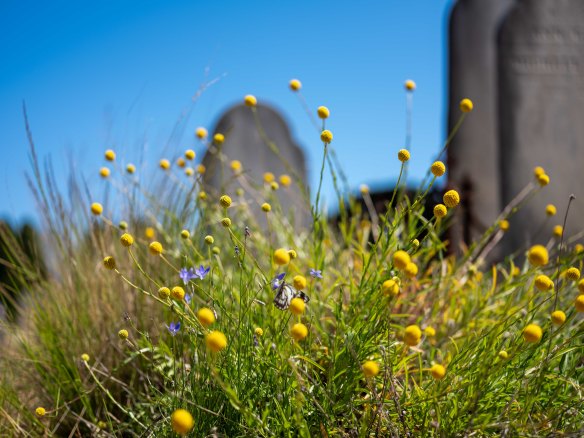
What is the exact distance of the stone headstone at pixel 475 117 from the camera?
394 centimetres

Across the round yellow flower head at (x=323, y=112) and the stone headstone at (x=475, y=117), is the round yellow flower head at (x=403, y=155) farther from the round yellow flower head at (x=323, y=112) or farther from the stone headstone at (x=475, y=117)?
the stone headstone at (x=475, y=117)

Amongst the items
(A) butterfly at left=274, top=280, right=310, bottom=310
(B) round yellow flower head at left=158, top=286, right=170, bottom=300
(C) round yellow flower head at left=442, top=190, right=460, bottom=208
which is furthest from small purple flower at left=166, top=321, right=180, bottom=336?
(C) round yellow flower head at left=442, top=190, right=460, bottom=208

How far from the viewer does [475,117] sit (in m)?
4.00

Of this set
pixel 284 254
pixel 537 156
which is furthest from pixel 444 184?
pixel 284 254

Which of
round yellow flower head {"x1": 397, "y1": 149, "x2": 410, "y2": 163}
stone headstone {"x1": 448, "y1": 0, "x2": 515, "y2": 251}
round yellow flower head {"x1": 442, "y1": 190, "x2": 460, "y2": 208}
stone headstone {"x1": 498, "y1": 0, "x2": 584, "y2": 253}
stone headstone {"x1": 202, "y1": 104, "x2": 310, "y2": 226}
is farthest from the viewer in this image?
stone headstone {"x1": 202, "y1": 104, "x2": 310, "y2": 226}

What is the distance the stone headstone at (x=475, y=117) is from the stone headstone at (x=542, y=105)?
11cm

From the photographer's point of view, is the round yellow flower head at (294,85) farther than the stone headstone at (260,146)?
No

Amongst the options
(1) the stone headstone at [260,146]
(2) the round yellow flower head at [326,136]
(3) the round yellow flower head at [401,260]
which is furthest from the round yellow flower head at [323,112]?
(1) the stone headstone at [260,146]

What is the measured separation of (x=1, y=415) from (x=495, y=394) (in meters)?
1.48

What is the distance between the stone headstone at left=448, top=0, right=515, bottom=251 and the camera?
394 centimetres

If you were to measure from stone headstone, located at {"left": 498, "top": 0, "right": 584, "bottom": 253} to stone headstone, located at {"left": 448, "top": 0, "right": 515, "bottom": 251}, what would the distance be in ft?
0.35

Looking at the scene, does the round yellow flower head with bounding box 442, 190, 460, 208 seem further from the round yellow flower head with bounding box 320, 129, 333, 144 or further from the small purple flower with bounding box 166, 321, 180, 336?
the small purple flower with bounding box 166, 321, 180, 336

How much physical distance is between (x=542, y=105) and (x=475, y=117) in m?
0.41

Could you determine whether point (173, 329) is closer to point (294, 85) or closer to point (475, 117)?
point (294, 85)
